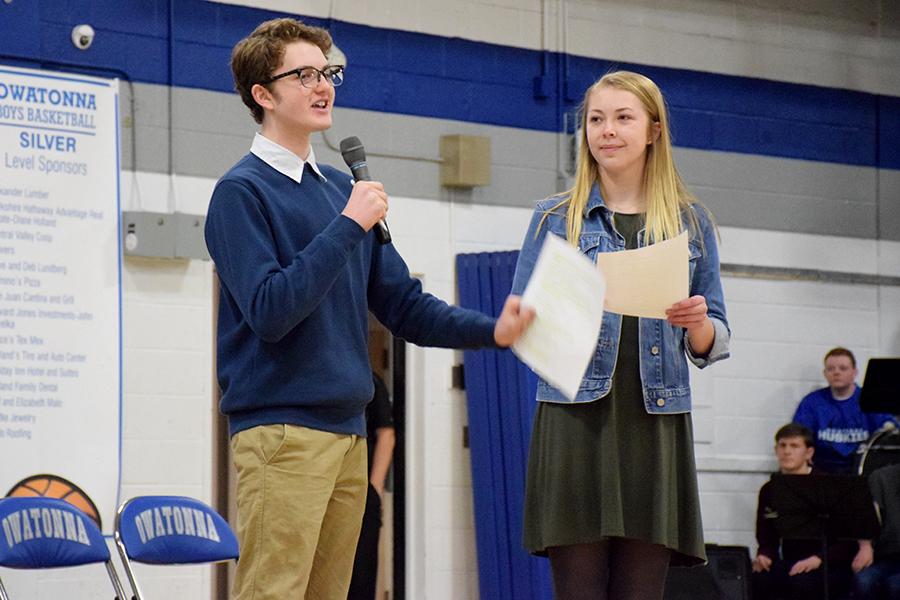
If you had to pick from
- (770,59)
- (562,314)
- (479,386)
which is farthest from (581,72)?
(562,314)

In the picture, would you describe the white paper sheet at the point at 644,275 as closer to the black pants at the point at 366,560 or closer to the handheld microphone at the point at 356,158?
the handheld microphone at the point at 356,158

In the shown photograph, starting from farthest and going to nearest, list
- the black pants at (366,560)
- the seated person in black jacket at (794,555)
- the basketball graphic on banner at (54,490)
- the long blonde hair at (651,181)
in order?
1. the seated person in black jacket at (794,555)
2. the basketball graphic on banner at (54,490)
3. the black pants at (366,560)
4. the long blonde hair at (651,181)

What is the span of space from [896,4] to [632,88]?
21.1 ft

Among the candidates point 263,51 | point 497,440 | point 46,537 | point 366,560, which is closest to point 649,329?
point 263,51

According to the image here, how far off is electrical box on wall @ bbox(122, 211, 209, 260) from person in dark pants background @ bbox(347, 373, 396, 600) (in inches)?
43.9

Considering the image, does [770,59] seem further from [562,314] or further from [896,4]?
[562,314]

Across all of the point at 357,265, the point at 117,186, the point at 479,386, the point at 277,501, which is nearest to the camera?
the point at 277,501

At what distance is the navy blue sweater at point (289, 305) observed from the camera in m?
2.42

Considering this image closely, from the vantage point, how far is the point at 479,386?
6984 mm

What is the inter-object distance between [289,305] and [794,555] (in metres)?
5.75

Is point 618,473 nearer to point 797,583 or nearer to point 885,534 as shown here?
point 797,583

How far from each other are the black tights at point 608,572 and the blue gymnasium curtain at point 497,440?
13.0 feet

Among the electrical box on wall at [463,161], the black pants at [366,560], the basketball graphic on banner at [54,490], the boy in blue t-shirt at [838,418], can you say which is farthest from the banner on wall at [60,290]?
the boy in blue t-shirt at [838,418]

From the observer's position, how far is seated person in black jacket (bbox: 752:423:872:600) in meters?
7.38
